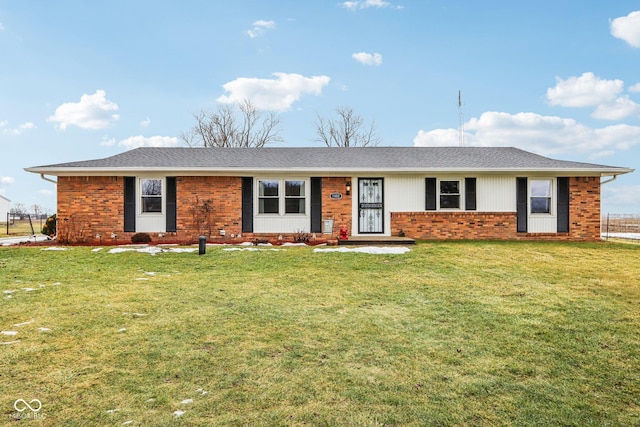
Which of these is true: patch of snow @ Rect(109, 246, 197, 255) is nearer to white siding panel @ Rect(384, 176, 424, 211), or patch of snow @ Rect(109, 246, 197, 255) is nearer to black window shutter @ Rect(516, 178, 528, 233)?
white siding panel @ Rect(384, 176, 424, 211)

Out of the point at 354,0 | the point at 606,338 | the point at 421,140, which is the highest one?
the point at 354,0

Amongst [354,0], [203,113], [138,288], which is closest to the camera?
[138,288]

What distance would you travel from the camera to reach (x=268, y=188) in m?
14.1

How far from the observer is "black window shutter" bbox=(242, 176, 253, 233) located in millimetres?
13875

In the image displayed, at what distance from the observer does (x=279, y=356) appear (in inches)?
143

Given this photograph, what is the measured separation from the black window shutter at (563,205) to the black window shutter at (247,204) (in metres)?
11.4

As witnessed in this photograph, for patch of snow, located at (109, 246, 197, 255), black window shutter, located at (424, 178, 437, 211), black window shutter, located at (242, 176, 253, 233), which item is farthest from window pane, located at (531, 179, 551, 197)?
patch of snow, located at (109, 246, 197, 255)

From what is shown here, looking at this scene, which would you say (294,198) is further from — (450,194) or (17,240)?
(17,240)

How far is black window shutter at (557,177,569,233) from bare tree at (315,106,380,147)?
16.7 meters

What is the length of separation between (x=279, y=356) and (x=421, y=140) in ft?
77.4

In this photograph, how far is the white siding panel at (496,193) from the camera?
13914 mm

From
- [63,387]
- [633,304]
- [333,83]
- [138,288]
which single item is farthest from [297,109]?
[63,387]

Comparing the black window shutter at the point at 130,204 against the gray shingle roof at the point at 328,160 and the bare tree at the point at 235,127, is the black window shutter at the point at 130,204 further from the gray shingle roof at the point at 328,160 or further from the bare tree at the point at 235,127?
the bare tree at the point at 235,127

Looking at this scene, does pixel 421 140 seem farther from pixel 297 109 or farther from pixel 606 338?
pixel 606 338
